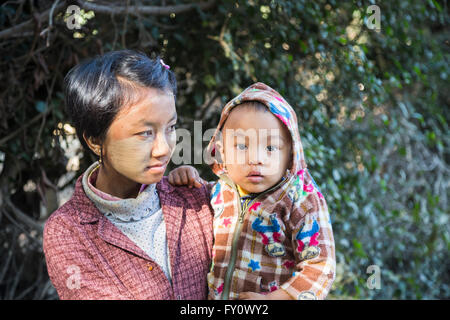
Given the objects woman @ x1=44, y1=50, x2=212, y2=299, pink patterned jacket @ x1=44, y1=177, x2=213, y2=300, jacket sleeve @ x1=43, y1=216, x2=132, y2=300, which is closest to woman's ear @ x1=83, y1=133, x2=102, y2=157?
woman @ x1=44, y1=50, x2=212, y2=299

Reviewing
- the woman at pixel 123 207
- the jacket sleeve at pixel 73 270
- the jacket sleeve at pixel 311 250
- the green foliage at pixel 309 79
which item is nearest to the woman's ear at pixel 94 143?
the woman at pixel 123 207

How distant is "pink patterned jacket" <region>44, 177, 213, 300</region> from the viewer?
142 cm

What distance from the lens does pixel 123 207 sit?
156 cm

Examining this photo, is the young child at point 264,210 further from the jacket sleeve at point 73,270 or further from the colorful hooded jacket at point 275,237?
the jacket sleeve at point 73,270

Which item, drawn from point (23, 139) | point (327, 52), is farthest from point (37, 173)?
point (327, 52)

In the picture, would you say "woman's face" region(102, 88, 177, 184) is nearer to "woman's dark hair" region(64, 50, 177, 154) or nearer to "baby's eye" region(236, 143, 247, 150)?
"woman's dark hair" region(64, 50, 177, 154)

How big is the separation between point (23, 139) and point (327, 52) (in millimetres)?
1894

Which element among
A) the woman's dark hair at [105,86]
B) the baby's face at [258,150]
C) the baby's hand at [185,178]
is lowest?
the baby's hand at [185,178]

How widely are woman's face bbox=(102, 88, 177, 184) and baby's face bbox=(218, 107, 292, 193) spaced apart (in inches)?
9.9

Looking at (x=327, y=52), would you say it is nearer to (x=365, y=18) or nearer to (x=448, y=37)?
(x=365, y=18)

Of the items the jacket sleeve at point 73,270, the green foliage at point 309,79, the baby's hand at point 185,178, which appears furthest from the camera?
the green foliage at point 309,79

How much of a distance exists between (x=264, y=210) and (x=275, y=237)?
0.10m

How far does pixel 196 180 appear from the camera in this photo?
1.79 metres

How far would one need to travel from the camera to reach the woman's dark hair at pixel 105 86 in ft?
4.81
